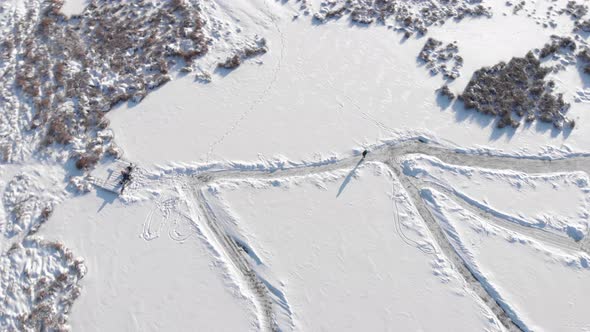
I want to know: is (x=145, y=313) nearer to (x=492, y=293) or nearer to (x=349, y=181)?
(x=349, y=181)

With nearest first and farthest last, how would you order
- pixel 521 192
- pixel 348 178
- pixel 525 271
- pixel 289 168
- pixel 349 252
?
pixel 525 271, pixel 349 252, pixel 521 192, pixel 348 178, pixel 289 168

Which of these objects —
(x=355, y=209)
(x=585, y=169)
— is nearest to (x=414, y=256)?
(x=355, y=209)

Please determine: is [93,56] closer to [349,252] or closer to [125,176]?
[125,176]

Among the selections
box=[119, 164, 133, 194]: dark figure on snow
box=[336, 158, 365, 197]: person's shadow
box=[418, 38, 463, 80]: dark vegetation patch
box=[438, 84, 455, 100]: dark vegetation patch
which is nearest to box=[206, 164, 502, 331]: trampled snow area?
box=[336, 158, 365, 197]: person's shadow

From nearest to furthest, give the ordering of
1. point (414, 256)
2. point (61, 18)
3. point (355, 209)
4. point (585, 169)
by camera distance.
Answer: point (414, 256) → point (355, 209) → point (585, 169) → point (61, 18)

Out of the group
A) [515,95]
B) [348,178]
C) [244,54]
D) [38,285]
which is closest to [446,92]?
[515,95]

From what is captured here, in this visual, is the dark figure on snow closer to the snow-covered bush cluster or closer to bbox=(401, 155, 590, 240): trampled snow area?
the snow-covered bush cluster

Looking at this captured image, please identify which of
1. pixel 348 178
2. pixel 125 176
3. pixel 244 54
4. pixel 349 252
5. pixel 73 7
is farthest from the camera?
pixel 73 7
